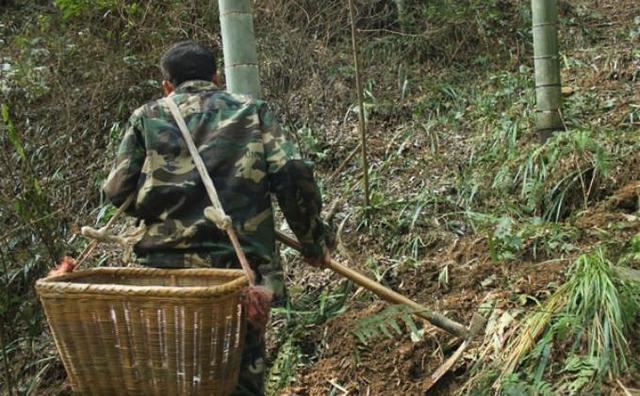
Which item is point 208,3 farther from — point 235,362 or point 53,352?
point 235,362

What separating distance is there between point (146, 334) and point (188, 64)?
1.32 m

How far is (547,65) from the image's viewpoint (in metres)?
5.72

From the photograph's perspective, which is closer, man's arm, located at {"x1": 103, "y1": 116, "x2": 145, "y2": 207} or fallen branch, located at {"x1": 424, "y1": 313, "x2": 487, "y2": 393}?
man's arm, located at {"x1": 103, "y1": 116, "x2": 145, "y2": 207}

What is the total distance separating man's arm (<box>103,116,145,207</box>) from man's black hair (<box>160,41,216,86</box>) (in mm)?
307

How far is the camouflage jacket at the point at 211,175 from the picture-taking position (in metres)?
3.13

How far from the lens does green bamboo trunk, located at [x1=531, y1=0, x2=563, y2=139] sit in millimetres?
5695

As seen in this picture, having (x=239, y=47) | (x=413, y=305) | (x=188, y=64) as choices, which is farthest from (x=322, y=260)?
(x=239, y=47)

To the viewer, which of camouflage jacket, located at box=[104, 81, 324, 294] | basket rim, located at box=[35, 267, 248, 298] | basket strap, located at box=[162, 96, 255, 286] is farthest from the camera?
camouflage jacket, located at box=[104, 81, 324, 294]

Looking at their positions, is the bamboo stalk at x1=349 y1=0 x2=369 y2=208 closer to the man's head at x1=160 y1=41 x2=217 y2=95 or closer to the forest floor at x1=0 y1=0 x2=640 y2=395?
the forest floor at x1=0 y1=0 x2=640 y2=395

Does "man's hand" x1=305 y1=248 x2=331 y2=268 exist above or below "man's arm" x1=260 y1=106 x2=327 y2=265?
below

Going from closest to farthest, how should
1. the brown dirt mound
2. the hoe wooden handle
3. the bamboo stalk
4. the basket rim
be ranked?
1. the basket rim
2. the hoe wooden handle
3. the brown dirt mound
4. the bamboo stalk

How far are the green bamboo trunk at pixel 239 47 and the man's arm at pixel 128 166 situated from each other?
122 centimetres

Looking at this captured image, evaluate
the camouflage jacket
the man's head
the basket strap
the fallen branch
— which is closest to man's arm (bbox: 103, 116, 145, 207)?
the camouflage jacket

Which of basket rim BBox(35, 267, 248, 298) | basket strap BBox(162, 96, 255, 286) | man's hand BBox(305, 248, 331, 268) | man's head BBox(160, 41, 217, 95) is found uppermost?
man's head BBox(160, 41, 217, 95)
